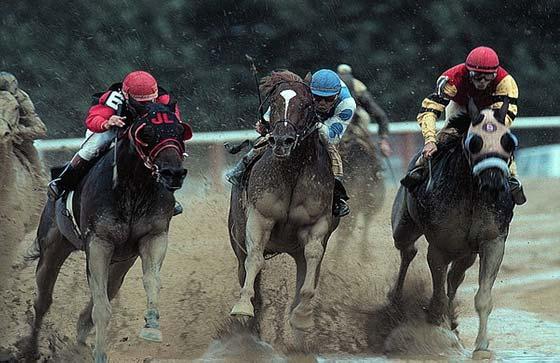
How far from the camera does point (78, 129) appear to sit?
59.6ft

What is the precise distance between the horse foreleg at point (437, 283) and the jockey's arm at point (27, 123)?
12.5ft

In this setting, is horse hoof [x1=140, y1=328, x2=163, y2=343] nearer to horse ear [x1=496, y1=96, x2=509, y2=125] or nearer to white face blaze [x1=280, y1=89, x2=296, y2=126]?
white face blaze [x1=280, y1=89, x2=296, y2=126]

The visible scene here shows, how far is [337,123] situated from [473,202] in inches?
44.6

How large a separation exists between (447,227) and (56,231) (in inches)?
115

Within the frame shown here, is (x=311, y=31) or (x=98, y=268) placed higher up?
(x=311, y=31)

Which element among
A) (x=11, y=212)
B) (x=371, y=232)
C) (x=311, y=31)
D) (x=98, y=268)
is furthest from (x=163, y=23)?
(x=98, y=268)

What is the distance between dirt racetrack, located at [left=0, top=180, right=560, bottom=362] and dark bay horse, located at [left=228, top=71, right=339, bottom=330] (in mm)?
879

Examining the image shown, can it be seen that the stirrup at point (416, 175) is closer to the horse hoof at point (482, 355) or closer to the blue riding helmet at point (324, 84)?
the blue riding helmet at point (324, 84)

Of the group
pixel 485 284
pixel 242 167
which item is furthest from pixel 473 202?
pixel 242 167

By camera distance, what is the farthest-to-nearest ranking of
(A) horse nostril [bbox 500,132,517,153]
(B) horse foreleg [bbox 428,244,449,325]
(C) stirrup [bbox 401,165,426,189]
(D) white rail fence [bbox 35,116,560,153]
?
1. (D) white rail fence [bbox 35,116,560,153]
2. (B) horse foreleg [bbox 428,244,449,325]
3. (C) stirrup [bbox 401,165,426,189]
4. (A) horse nostril [bbox 500,132,517,153]

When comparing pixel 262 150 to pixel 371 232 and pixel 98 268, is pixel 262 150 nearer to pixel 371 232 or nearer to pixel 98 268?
pixel 98 268

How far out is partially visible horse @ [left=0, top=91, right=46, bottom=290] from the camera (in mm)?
11547

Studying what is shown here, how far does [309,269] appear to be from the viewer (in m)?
9.14

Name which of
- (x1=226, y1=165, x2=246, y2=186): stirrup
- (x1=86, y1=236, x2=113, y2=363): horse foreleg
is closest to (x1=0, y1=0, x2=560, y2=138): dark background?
(x1=226, y1=165, x2=246, y2=186): stirrup
